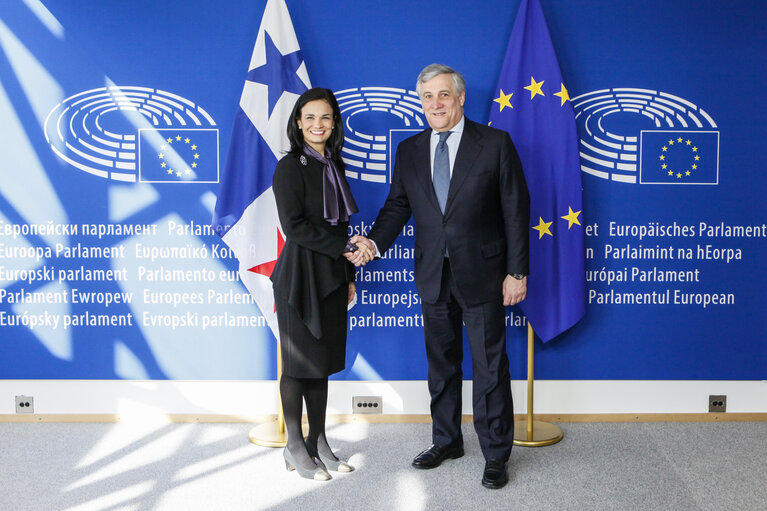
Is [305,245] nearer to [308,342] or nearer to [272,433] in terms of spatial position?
[308,342]

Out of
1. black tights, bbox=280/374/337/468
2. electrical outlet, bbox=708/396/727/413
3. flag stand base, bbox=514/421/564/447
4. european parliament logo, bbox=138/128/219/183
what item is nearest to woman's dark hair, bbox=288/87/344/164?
european parliament logo, bbox=138/128/219/183

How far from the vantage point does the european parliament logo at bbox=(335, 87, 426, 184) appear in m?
3.36

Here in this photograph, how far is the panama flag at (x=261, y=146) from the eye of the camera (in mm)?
3107

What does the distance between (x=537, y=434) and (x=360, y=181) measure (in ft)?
5.34

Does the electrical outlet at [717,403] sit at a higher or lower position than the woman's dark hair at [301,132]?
lower

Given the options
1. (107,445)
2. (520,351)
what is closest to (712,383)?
(520,351)

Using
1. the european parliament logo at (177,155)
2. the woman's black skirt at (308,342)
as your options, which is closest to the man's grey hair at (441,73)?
the woman's black skirt at (308,342)

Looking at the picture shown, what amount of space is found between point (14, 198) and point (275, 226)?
4.91ft

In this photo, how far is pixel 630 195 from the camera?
339cm

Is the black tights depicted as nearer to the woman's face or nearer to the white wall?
the white wall

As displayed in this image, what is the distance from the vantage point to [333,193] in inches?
108

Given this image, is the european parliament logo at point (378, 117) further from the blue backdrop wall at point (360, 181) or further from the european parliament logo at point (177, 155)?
the european parliament logo at point (177, 155)

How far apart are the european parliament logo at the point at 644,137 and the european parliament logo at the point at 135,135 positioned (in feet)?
6.66

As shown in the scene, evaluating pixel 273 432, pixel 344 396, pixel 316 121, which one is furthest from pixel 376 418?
pixel 316 121
